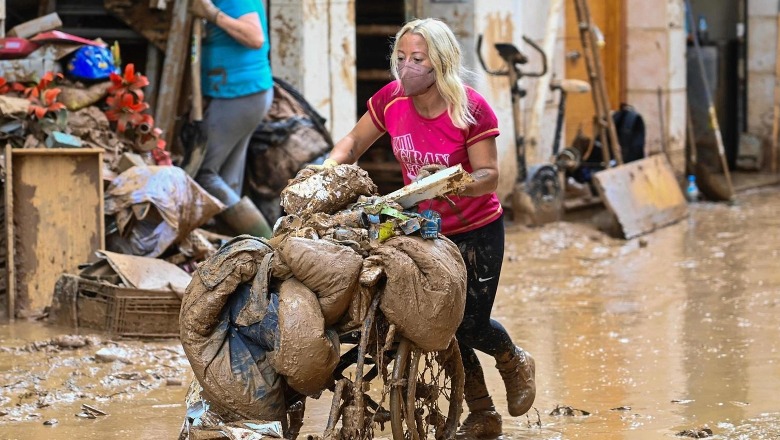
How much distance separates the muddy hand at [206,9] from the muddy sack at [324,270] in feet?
13.9

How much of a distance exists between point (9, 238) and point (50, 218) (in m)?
0.28

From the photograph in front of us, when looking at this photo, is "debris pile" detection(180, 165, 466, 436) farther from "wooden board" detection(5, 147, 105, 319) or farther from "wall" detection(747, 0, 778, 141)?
"wall" detection(747, 0, 778, 141)

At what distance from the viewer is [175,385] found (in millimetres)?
6012

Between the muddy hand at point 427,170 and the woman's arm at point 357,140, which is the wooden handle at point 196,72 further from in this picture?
the muddy hand at point 427,170

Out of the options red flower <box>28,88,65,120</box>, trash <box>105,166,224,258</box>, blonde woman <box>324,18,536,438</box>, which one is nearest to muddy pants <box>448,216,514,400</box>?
blonde woman <box>324,18,536,438</box>

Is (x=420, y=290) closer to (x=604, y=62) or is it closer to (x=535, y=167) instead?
(x=535, y=167)

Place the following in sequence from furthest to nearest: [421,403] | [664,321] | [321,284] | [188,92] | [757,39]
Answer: [757,39], [188,92], [664,321], [421,403], [321,284]

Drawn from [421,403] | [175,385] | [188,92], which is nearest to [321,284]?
[421,403]

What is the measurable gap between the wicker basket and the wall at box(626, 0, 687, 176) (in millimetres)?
8177

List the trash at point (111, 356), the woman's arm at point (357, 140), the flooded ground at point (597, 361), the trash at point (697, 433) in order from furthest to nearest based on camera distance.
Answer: the trash at point (111, 356) → the flooded ground at point (597, 361) → the trash at point (697, 433) → the woman's arm at point (357, 140)

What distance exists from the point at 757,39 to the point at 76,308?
1085 centimetres

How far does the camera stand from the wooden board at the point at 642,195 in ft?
36.9

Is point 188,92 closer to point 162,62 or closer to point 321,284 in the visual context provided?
point 162,62

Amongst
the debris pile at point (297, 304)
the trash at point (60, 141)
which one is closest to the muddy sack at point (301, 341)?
the debris pile at point (297, 304)
